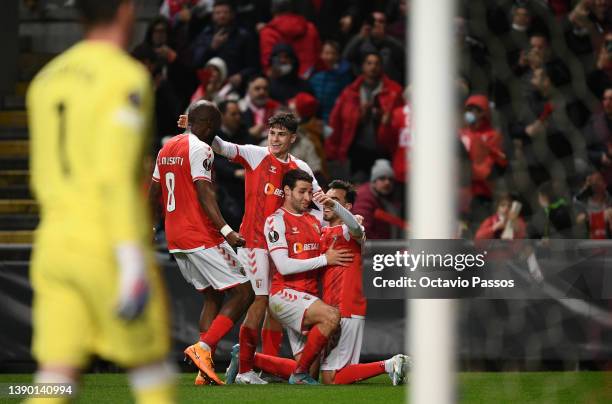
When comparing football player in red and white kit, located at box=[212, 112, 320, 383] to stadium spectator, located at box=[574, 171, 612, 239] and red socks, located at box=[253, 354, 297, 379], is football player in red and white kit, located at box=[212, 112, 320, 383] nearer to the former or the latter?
red socks, located at box=[253, 354, 297, 379]

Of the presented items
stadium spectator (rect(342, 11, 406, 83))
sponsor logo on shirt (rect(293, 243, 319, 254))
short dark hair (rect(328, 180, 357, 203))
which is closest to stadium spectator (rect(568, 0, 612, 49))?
short dark hair (rect(328, 180, 357, 203))

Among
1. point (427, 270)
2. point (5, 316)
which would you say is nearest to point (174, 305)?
point (5, 316)

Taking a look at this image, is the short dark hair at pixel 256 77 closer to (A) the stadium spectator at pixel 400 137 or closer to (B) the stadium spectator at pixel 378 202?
(A) the stadium spectator at pixel 400 137

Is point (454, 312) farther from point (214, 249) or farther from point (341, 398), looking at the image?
point (214, 249)

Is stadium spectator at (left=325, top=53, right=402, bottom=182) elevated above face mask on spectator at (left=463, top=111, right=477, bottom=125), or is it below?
above

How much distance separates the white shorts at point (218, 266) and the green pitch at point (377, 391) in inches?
30.0

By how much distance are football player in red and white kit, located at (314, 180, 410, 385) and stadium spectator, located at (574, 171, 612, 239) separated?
1687 millimetres

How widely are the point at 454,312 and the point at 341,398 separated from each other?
418cm

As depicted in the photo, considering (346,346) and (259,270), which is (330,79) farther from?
(346,346)

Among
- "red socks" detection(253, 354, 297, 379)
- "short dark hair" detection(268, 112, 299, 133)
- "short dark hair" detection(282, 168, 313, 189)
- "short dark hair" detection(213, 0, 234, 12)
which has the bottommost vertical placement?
"red socks" detection(253, 354, 297, 379)

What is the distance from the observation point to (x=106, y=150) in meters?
3.91

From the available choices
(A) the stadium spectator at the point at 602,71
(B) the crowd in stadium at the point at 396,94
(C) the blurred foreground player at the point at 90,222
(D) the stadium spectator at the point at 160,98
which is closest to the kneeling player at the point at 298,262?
(B) the crowd in stadium at the point at 396,94

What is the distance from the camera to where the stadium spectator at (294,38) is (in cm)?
1369

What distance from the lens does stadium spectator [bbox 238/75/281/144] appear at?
12680 millimetres
